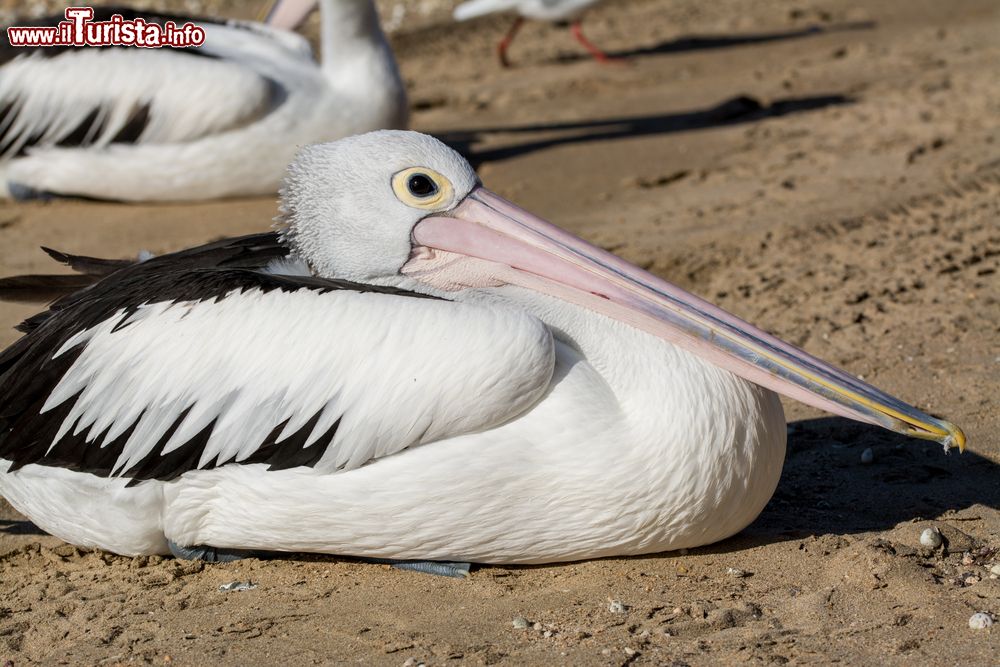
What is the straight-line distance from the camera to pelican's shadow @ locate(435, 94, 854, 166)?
25.9 feet

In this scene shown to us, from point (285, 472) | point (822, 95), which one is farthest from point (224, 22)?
point (285, 472)

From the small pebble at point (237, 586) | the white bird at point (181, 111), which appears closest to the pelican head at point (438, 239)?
the small pebble at point (237, 586)

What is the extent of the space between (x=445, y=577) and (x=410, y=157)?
1.09m

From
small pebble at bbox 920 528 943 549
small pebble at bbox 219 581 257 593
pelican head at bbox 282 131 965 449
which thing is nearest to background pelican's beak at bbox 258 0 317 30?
pelican head at bbox 282 131 965 449

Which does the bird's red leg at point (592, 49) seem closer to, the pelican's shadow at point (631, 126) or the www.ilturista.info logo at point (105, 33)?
the pelican's shadow at point (631, 126)

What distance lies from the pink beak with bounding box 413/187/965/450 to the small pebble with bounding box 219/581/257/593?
3.25ft

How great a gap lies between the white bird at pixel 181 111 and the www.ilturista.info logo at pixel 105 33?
2.9 inches

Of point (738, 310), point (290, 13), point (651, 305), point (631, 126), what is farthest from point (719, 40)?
point (651, 305)

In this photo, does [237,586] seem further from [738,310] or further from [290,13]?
[290,13]

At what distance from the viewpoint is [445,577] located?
3.27 metres

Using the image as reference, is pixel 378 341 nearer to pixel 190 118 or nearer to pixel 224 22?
pixel 190 118

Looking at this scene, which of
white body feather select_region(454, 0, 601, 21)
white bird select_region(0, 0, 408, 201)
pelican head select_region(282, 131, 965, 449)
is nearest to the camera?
pelican head select_region(282, 131, 965, 449)

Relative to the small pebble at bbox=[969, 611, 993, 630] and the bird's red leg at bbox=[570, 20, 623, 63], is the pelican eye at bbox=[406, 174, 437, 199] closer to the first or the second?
the small pebble at bbox=[969, 611, 993, 630]

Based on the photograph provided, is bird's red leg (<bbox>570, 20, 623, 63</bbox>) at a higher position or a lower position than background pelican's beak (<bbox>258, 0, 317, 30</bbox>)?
higher
